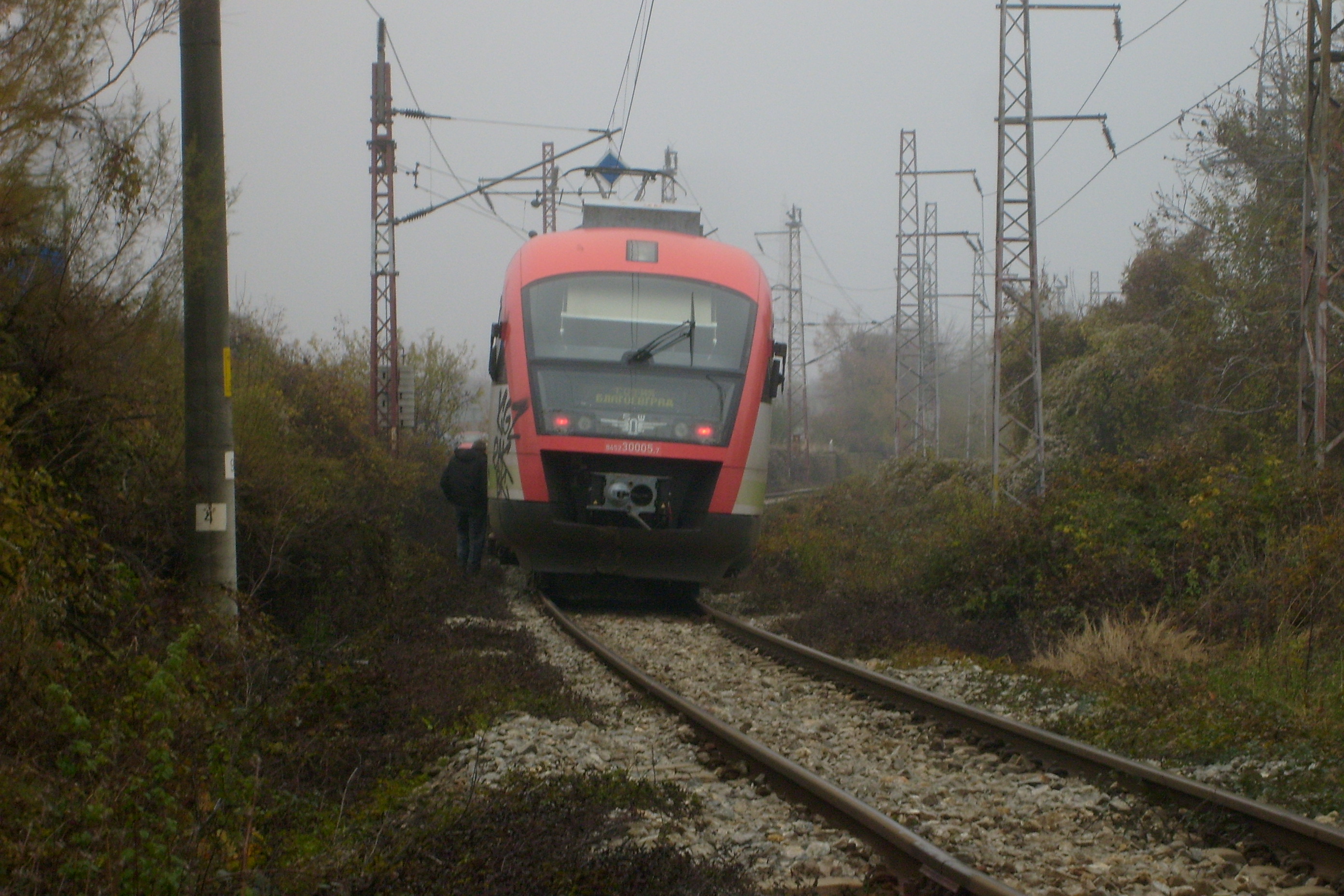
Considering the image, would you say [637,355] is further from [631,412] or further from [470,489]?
[470,489]

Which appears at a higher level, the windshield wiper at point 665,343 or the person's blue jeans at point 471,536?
the windshield wiper at point 665,343

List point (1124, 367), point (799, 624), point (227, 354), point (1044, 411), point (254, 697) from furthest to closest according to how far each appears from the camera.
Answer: point (1044, 411)
point (1124, 367)
point (799, 624)
point (227, 354)
point (254, 697)

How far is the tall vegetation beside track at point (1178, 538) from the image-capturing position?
23.2 feet

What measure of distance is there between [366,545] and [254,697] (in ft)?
15.7

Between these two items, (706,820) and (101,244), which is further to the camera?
(101,244)

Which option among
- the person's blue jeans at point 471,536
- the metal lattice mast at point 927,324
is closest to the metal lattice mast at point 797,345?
the metal lattice mast at point 927,324

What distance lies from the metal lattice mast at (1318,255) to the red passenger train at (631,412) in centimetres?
541

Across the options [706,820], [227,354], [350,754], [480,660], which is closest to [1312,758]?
[706,820]

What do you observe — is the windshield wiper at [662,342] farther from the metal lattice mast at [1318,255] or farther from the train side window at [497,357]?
the metal lattice mast at [1318,255]

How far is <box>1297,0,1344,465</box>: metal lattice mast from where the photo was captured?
11.5 m

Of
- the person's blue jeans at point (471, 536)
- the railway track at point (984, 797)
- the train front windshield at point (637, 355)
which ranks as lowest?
the railway track at point (984, 797)

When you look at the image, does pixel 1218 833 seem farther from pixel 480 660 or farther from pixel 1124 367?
pixel 1124 367

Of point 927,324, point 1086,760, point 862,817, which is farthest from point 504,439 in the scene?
point 927,324

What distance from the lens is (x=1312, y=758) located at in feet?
18.2
